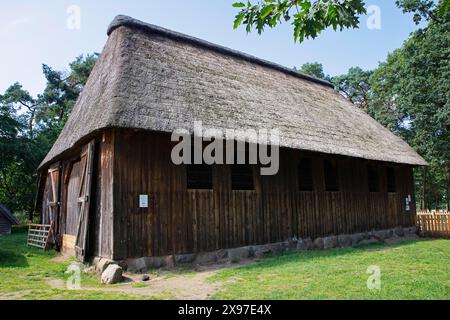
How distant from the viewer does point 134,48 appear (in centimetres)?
1030

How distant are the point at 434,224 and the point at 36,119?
113 feet

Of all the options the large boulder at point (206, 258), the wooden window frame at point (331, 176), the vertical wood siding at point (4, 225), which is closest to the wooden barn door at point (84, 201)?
the large boulder at point (206, 258)

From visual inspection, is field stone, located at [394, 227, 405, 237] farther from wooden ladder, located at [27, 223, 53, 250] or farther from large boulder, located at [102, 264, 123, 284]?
wooden ladder, located at [27, 223, 53, 250]

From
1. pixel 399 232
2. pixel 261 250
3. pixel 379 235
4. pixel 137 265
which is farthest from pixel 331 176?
pixel 137 265

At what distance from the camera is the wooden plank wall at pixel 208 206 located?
845 cm

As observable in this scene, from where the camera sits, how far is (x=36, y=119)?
117 ft

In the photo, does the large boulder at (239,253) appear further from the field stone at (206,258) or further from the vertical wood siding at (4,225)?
the vertical wood siding at (4,225)

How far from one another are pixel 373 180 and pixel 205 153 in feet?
28.3

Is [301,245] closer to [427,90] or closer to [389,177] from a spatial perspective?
[389,177]

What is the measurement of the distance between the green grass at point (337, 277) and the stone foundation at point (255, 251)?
886 millimetres

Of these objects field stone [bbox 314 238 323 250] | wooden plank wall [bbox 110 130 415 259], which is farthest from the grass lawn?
field stone [bbox 314 238 323 250]

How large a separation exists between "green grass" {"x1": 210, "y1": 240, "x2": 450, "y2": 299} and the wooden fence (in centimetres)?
743

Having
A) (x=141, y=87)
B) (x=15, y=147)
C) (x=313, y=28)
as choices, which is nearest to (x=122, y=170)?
(x=141, y=87)
